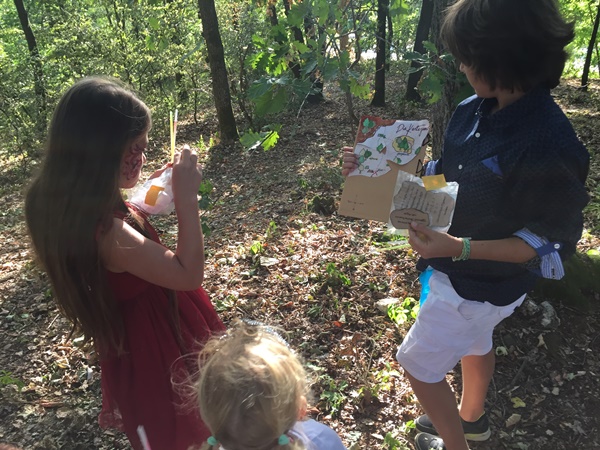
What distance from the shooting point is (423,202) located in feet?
5.17

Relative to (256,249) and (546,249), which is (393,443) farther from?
(256,249)

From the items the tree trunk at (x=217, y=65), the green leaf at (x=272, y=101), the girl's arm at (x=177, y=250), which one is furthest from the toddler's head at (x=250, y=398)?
the tree trunk at (x=217, y=65)

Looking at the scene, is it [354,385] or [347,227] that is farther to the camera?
[347,227]

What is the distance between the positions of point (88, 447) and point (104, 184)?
6.01 feet

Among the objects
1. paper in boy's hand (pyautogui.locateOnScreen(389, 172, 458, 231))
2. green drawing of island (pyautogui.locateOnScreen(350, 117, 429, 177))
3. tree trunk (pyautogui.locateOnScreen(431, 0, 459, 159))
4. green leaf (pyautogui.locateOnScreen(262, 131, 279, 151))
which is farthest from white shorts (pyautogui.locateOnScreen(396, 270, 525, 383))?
tree trunk (pyautogui.locateOnScreen(431, 0, 459, 159))

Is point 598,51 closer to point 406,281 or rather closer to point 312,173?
point 312,173

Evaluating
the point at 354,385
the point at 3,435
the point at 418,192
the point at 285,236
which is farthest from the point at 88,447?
the point at 285,236

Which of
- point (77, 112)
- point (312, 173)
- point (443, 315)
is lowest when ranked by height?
point (312, 173)

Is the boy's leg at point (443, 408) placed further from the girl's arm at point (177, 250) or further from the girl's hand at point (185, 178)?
the girl's hand at point (185, 178)

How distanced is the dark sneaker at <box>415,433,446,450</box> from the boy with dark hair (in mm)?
365

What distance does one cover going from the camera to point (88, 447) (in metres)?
2.54

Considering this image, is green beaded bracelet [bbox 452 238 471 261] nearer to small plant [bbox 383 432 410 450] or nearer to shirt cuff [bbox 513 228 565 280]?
shirt cuff [bbox 513 228 565 280]

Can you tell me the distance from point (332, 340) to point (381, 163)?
176 centimetres

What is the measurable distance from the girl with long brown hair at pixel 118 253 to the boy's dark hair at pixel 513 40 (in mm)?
1059
